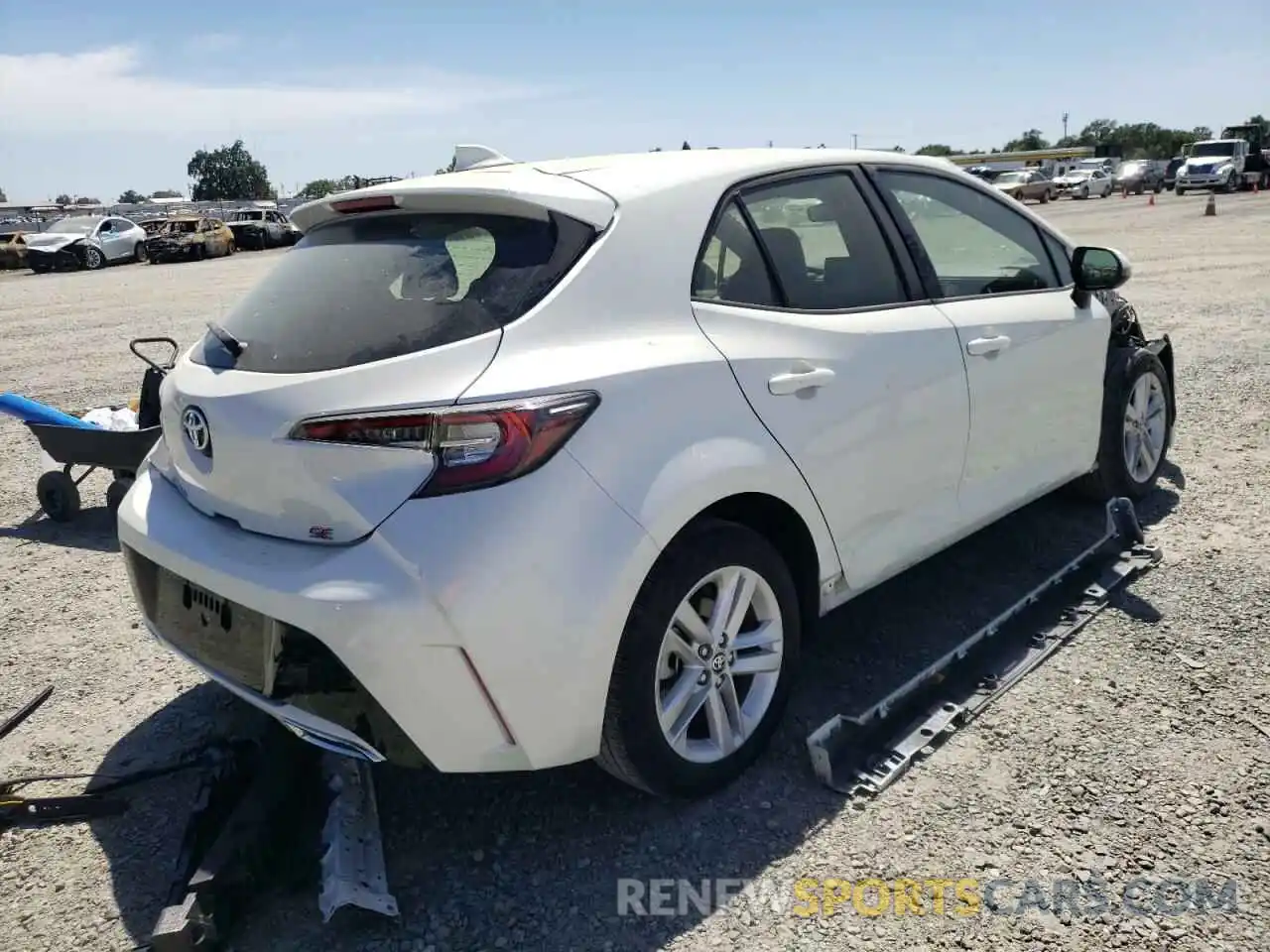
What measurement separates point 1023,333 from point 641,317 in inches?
72.7

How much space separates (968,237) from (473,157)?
1.87 m

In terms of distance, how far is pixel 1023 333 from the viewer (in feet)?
12.2

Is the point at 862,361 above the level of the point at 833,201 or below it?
below

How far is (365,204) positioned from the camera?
2855 millimetres

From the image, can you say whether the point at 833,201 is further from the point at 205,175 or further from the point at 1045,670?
the point at 205,175

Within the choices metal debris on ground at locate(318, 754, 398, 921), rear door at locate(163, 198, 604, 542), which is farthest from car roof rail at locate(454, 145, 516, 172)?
metal debris on ground at locate(318, 754, 398, 921)

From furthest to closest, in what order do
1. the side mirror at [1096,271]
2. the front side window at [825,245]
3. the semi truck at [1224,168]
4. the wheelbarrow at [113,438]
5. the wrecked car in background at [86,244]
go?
the semi truck at [1224,168] < the wrecked car in background at [86,244] < the wheelbarrow at [113,438] < the side mirror at [1096,271] < the front side window at [825,245]

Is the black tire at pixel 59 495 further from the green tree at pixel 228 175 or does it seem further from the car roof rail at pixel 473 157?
the green tree at pixel 228 175

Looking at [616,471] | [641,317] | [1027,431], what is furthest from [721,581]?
[1027,431]

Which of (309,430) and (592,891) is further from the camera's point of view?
(592,891)

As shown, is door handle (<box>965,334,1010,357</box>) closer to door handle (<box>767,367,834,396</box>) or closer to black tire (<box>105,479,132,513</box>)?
door handle (<box>767,367,834,396</box>)

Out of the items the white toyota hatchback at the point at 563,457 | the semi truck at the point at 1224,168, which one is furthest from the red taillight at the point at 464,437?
the semi truck at the point at 1224,168

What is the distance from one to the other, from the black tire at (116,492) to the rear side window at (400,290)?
293cm

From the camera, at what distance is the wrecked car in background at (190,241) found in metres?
31.1
